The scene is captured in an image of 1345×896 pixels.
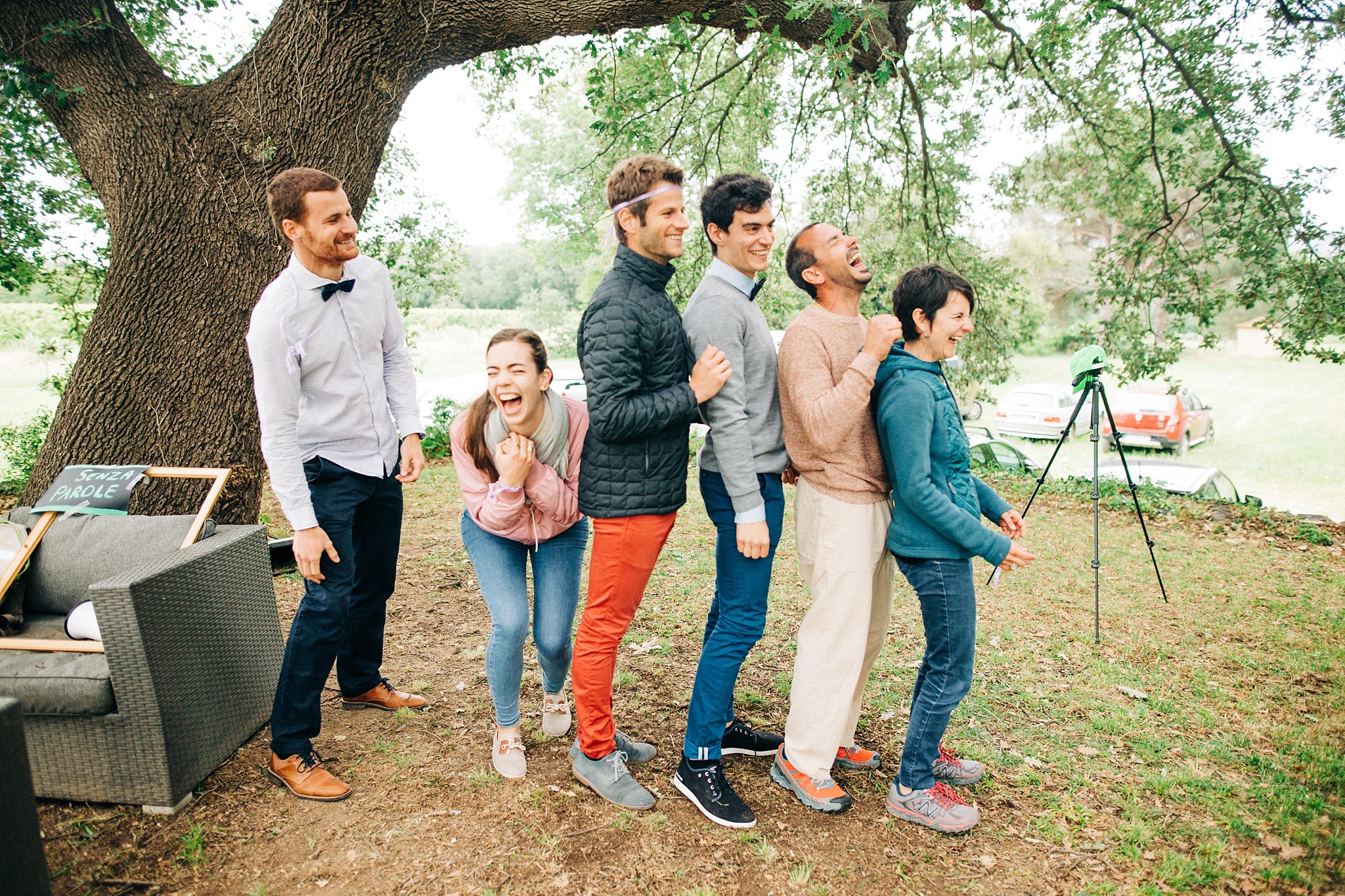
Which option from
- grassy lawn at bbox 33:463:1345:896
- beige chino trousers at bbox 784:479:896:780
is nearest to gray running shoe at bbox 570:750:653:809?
grassy lawn at bbox 33:463:1345:896

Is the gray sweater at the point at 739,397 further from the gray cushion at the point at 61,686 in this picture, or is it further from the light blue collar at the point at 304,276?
the gray cushion at the point at 61,686

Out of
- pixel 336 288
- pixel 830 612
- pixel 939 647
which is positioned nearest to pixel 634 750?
pixel 830 612

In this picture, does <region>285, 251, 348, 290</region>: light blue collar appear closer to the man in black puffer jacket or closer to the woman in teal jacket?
the man in black puffer jacket

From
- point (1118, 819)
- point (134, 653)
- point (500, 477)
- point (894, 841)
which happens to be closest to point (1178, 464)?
point (1118, 819)

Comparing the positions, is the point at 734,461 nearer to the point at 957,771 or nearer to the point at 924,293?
the point at 924,293

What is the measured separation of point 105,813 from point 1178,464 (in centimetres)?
1060

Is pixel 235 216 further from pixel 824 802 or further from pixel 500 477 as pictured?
pixel 824 802


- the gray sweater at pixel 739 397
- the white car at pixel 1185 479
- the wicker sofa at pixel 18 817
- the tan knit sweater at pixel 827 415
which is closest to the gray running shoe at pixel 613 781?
the gray sweater at pixel 739 397

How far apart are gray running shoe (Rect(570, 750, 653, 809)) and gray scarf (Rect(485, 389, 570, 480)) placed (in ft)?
3.22

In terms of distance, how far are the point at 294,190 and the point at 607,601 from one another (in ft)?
5.34

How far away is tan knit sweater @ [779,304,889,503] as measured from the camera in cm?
231

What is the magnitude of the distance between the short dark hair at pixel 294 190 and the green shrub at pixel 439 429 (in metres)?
6.82

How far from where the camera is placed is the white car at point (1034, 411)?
15336 mm

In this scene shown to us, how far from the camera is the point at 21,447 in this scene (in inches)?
290
